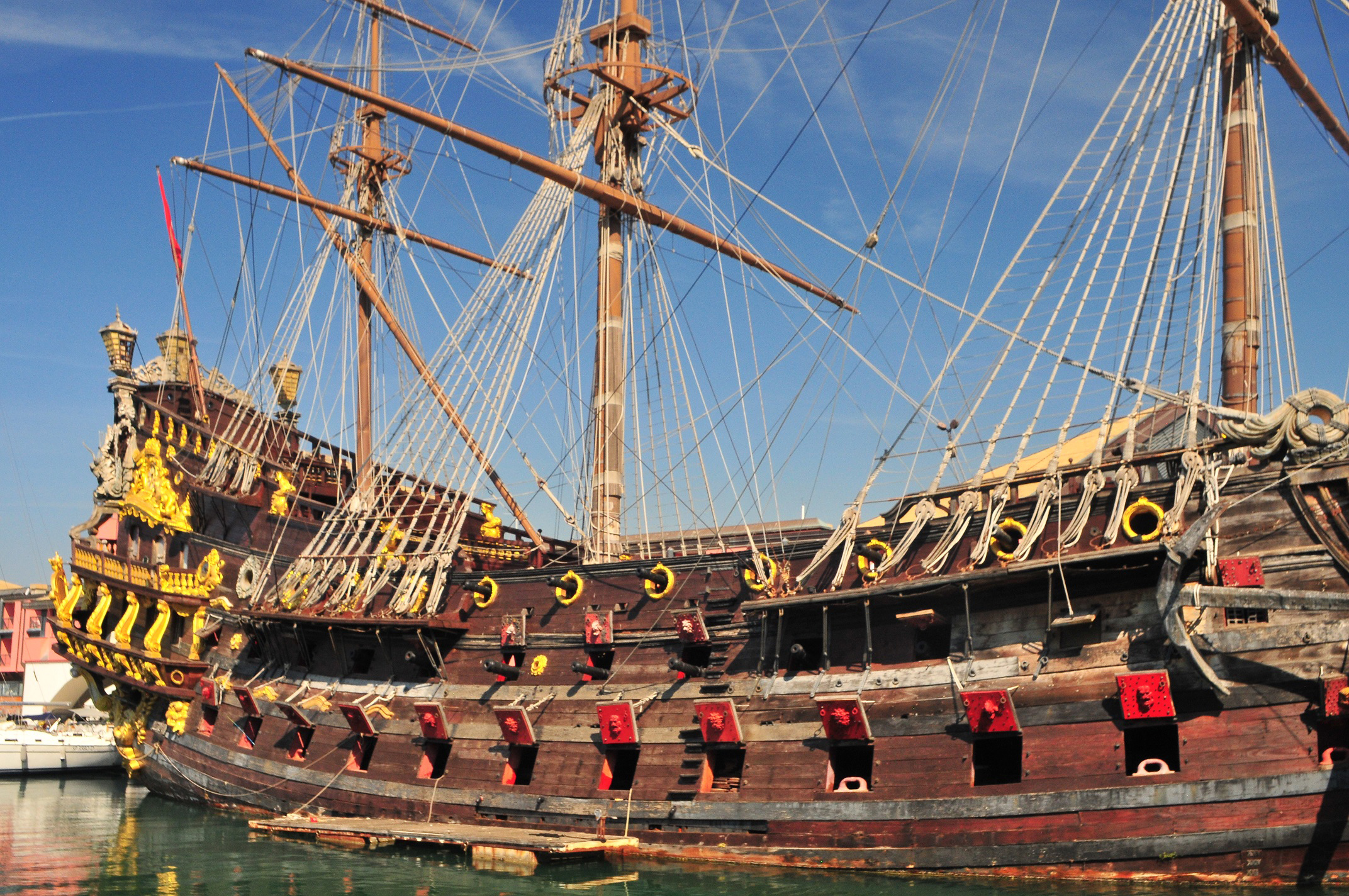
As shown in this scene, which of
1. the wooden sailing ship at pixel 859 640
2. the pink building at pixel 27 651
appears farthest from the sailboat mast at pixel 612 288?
the pink building at pixel 27 651

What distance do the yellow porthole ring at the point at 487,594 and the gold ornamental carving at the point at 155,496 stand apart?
551 inches

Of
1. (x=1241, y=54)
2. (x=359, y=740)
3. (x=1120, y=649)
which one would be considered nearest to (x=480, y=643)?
(x=359, y=740)

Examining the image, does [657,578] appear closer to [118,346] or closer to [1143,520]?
[1143,520]

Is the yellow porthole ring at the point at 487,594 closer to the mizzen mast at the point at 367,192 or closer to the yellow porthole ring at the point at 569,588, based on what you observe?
the yellow porthole ring at the point at 569,588

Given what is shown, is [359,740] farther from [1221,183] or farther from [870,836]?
[1221,183]

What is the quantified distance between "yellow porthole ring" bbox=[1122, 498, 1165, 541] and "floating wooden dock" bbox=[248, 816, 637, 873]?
961 centimetres

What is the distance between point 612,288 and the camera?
103 feet

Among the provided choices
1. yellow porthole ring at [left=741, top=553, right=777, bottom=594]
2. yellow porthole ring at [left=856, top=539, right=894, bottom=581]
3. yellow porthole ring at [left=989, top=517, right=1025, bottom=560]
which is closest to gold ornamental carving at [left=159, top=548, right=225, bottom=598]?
yellow porthole ring at [left=741, top=553, right=777, bottom=594]

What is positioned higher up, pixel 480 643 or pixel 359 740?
pixel 480 643

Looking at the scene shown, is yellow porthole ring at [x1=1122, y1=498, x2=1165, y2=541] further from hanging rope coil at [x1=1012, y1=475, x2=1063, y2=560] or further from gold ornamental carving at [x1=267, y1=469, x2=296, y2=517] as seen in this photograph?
gold ornamental carving at [x1=267, y1=469, x2=296, y2=517]

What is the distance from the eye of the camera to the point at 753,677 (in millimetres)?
20969

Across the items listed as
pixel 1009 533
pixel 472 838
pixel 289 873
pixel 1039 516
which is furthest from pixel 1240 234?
pixel 289 873

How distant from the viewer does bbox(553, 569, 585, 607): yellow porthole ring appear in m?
23.9

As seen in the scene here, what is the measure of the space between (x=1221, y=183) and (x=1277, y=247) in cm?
169
